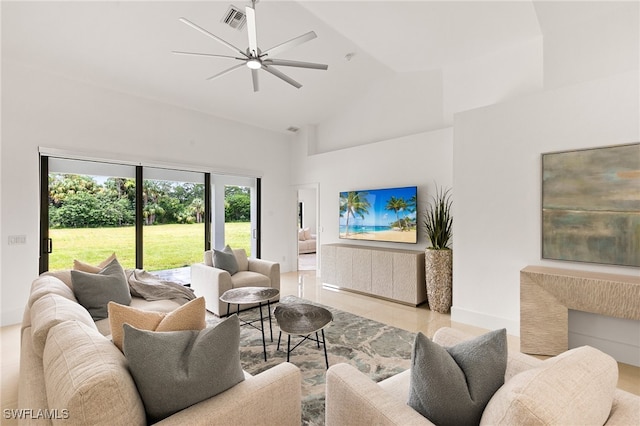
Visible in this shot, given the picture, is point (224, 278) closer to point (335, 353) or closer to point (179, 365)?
point (335, 353)

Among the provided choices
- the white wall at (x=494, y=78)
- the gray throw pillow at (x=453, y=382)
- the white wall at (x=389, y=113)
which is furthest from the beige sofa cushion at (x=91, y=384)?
the white wall at (x=389, y=113)

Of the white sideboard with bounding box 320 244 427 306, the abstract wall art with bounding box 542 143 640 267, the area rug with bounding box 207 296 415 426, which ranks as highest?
the abstract wall art with bounding box 542 143 640 267

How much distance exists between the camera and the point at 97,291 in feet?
8.32

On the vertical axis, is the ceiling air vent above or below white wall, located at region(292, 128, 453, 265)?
above

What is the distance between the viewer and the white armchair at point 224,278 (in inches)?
150

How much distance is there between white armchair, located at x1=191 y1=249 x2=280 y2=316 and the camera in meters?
3.80

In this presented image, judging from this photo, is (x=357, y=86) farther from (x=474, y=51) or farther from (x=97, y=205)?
(x=97, y=205)

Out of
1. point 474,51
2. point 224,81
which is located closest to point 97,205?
point 224,81

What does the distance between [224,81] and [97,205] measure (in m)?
2.72

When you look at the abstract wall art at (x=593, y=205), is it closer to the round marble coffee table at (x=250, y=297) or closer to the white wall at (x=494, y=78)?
the white wall at (x=494, y=78)

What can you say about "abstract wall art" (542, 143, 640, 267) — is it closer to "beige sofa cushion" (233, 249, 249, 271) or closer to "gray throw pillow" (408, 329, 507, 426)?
"gray throw pillow" (408, 329, 507, 426)

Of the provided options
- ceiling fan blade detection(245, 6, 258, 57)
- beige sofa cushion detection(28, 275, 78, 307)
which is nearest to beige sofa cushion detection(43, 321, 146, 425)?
beige sofa cushion detection(28, 275, 78, 307)

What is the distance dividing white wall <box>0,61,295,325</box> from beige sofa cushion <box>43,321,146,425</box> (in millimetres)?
3673

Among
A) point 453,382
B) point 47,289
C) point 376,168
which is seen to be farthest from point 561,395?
point 376,168
